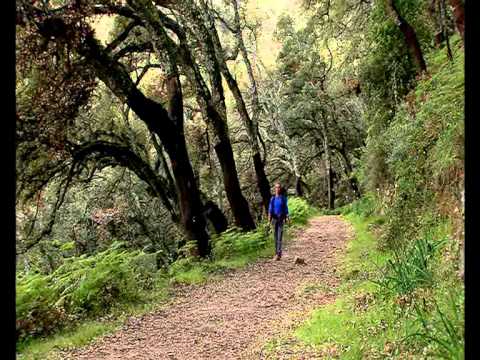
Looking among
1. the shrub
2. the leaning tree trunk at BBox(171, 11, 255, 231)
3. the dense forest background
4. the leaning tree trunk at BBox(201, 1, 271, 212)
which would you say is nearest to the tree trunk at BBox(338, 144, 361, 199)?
the dense forest background

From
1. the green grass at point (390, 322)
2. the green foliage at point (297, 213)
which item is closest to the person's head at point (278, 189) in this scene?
the green grass at point (390, 322)

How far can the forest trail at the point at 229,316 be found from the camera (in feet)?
22.8

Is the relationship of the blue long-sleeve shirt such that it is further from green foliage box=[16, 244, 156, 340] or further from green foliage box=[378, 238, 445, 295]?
green foliage box=[378, 238, 445, 295]

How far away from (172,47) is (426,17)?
20.9 ft

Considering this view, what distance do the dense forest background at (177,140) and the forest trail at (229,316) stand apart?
114 cm

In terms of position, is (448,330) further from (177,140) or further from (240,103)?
(240,103)

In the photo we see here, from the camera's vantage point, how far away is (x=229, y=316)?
332 inches

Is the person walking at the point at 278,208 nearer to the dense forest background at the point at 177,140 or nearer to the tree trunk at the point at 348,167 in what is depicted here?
the dense forest background at the point at 177,140

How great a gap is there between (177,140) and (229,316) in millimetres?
5539

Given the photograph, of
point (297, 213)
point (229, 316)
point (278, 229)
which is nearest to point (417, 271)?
point (229, 316)
